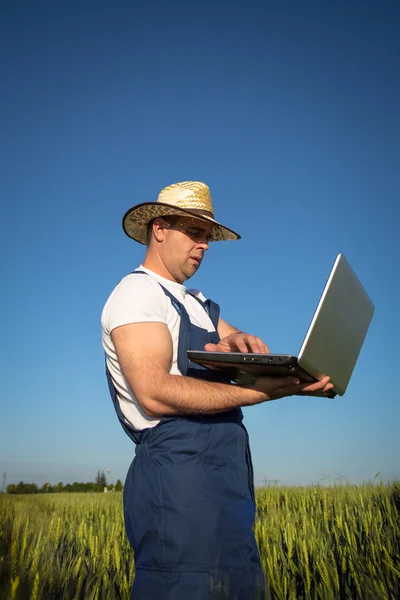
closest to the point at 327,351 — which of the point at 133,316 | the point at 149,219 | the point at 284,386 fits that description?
the point at 284,386

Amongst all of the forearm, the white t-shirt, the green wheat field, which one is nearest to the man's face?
the white t-shirt

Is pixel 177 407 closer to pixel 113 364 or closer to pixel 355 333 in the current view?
pixel 113 364

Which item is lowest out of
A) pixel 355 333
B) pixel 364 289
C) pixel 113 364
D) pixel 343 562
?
pixel 343 562

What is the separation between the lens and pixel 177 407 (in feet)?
7.59

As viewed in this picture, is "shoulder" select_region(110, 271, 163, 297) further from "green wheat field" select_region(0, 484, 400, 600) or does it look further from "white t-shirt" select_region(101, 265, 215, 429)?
"green wheat field" select_region(0, 484, 400, 600)

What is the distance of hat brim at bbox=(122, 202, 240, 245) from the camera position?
2949 millimetres

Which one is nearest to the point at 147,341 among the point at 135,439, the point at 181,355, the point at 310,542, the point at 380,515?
the point at 181,355

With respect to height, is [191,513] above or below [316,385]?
below

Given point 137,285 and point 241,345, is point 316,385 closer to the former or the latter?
point 241,345

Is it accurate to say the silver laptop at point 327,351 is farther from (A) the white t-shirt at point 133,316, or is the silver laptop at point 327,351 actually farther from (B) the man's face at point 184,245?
(B) the man's face at point 184,245

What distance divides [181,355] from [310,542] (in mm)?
1919

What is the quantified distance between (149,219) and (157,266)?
13.3 inches

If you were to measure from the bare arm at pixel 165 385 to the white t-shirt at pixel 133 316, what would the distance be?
0.17 feet

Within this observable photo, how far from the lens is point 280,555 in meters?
3.52
